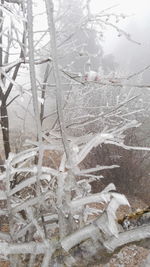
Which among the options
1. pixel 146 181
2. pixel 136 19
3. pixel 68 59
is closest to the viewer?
pixel 146 181

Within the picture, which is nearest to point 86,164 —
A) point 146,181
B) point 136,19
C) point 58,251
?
point 146,181

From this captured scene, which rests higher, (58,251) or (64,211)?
(64,211)

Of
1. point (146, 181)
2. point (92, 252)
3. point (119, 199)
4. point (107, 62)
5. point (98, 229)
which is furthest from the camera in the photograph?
point (107, 62)

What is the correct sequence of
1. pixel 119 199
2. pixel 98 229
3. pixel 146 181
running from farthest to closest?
pixel 146 181, pixel 98 229, pixel 119 199

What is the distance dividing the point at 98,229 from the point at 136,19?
3372cm

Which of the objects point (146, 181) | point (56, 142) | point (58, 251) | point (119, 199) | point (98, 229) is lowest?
point (146, 181)

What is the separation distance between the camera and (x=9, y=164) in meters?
1.46

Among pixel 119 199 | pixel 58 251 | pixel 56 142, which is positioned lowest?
pixel 58 251

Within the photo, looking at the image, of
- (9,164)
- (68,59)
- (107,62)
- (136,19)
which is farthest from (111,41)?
(9,164)

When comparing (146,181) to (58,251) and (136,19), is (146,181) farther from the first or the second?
(136,19)

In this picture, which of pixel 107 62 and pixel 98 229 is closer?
pixel 98 229

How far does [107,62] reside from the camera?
65.0 ft

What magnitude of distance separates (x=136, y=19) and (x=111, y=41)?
313 cm

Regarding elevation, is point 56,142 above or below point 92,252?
above
